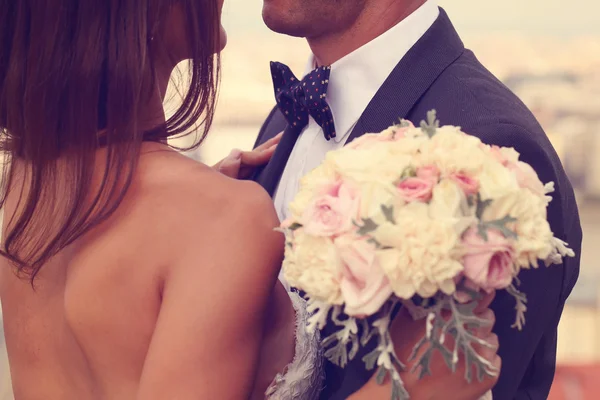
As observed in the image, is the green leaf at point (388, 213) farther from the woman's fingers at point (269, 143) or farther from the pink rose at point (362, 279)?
the woman's fingers at point (269, 143)

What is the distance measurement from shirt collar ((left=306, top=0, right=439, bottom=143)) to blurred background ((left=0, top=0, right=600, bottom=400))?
11.2 feet

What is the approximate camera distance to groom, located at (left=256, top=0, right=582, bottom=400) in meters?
1.72

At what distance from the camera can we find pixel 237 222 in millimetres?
1415

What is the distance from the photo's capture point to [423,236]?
43.0 inches

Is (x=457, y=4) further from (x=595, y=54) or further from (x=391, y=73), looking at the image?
(x=391, y=73)

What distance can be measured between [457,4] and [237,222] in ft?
22.1

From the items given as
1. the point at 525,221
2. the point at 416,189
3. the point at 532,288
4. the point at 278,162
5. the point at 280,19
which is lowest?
the point at 532,288

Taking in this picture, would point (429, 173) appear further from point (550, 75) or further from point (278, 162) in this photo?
point (550, 75)

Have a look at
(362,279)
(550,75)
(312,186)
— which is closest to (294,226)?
(312,186)

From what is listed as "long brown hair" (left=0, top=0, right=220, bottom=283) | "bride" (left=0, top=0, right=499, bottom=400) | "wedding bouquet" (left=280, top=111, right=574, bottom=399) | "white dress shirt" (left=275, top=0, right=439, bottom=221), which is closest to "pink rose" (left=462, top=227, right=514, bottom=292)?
"wedding bouquet" (left=280, top=111, right=574, bottom=399)

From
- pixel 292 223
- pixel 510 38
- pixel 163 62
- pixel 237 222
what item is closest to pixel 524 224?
pixel 292 223

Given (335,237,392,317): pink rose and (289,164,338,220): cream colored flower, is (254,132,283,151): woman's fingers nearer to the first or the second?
(289,164,338,220): cream colored flower

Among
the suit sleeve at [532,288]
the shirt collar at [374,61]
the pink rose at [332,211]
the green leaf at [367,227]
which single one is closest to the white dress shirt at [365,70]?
the shirt collar at [374,61]

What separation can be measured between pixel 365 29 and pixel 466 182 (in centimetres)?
121
